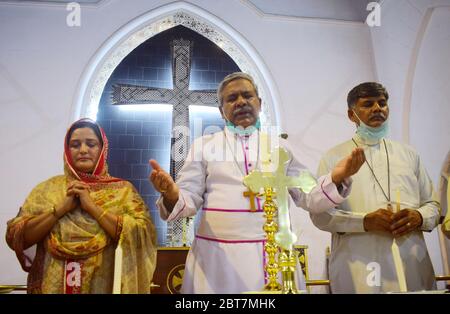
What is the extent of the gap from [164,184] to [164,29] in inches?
192

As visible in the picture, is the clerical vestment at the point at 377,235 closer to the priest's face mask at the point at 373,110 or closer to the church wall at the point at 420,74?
the priest's face mask at the point at 373,110

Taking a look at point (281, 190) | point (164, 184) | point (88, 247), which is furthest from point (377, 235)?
point (88, 247)

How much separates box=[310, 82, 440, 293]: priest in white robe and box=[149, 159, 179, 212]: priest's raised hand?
920 mm

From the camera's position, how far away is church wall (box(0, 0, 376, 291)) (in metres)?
5.41

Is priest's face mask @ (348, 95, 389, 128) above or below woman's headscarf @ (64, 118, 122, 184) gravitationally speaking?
above

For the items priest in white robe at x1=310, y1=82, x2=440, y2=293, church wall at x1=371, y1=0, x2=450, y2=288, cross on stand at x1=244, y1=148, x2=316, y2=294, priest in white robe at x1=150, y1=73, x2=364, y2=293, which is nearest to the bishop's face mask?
priest in white robe at x1=150, y1=73, x2=364, y2=293

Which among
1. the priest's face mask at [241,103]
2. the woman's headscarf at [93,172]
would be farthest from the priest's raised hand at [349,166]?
the woman's headscarf at [93,172]

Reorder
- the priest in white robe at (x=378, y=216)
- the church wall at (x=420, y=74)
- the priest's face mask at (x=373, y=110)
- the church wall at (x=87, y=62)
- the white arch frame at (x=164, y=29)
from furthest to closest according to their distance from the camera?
the white arch frame at (x=164, y=29) → the church wall at (x=87, y=62) → the church wall at (x=420, y=74) → the priest's face mask at (x=373, y=110) → the priest in white robe at (x=378, y=216)

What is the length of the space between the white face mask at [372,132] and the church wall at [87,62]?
8.68 feet

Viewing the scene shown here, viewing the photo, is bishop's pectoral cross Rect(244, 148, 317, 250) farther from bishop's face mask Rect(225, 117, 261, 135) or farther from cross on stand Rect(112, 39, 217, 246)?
cross on stand Rect(112, 39, 217, 246)

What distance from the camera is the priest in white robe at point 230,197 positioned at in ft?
7.06

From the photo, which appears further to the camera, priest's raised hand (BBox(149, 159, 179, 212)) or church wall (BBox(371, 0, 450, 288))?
church wall (BBox(371, 0, 450, 288))

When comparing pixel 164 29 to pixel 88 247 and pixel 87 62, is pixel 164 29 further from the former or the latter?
pixel 88 247

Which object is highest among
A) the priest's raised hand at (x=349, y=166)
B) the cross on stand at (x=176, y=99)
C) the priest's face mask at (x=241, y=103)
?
the cross on stand at (x=176, y=99)
